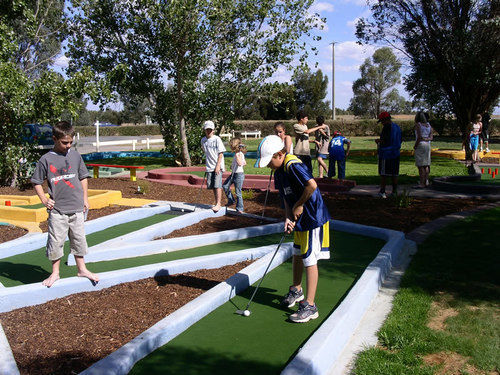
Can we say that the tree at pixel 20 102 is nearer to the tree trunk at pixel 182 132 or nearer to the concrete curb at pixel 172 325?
the tree trunk at pixel 182 132

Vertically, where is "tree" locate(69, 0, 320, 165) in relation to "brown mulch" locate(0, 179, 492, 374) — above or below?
above

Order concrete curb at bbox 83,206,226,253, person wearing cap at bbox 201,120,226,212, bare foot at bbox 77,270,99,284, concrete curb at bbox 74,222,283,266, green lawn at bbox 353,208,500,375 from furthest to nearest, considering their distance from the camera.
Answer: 1. person wearing cap at bbox 201,120,226,212
2. concrete curb at bbox 83,206,226,253
3. concrete curb at bbox 74,222,283,266
4. bare foot at bbox 77,270,99,284
5. green lawn at bbox 353,208,500,375

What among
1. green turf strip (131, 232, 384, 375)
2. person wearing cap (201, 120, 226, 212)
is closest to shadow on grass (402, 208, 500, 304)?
green turf strip (131, 232, 384, 375)

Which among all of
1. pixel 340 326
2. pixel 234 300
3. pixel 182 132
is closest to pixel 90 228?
pixel 234 300

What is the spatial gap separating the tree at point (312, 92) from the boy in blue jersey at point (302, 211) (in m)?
54.5

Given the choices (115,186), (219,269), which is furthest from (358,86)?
(219,269)

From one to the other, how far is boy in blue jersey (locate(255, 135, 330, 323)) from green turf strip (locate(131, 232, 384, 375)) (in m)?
0.24

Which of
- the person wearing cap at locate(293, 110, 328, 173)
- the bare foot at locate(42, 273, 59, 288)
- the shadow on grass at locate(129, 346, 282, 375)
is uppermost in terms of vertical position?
the person wearing cap at locate(293, 110, 328, 173)

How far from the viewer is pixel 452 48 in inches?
642

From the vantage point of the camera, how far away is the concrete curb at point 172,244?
6.04m

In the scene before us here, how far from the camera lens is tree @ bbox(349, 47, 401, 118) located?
62.4 metres

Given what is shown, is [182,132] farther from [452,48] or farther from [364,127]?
[364,127]

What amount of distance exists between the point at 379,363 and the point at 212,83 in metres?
15.1

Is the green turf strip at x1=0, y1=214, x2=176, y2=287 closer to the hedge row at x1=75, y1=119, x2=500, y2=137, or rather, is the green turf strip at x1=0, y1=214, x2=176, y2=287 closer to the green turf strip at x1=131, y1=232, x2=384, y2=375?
the green turf strip at x1=131, y1=232, x2=384, y2=375
